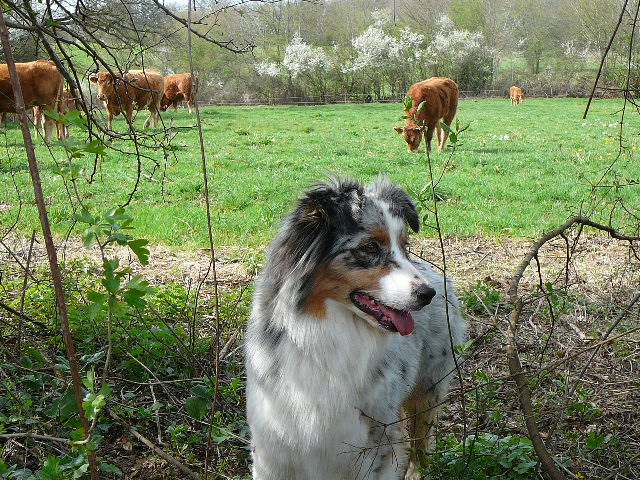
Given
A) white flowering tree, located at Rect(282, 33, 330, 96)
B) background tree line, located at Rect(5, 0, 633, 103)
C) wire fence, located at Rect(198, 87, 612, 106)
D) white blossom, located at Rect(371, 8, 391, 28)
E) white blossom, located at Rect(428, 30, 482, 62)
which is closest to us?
wire fence, located at Rect(198, 87, 612, 106)

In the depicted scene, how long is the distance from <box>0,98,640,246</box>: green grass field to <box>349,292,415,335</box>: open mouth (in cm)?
68

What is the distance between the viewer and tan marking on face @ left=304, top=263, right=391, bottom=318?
9.91 ft

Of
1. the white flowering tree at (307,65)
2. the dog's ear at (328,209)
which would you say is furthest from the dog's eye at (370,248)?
the white flowering tree at (307,65)

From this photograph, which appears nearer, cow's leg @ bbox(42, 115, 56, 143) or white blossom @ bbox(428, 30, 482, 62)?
cow's leg @ bbox(42, 115, 56, 143)

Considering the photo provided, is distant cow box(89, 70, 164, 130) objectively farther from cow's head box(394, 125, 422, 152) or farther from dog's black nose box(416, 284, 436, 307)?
cow's head box(394, 125, 422, 152)

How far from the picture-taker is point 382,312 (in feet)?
9.95

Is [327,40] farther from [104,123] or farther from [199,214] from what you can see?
[104,123]

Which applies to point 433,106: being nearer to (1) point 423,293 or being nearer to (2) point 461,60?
(1) point 423,293

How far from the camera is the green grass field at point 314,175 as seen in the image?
28.5ft

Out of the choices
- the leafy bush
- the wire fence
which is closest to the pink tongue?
the leafy bush

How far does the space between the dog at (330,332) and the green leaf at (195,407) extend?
68 centimetres

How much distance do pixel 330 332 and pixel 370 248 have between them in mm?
448

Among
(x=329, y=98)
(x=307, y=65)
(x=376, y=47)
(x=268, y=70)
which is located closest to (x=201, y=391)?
(x=329, y=98)

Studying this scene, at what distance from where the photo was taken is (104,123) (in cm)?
399
